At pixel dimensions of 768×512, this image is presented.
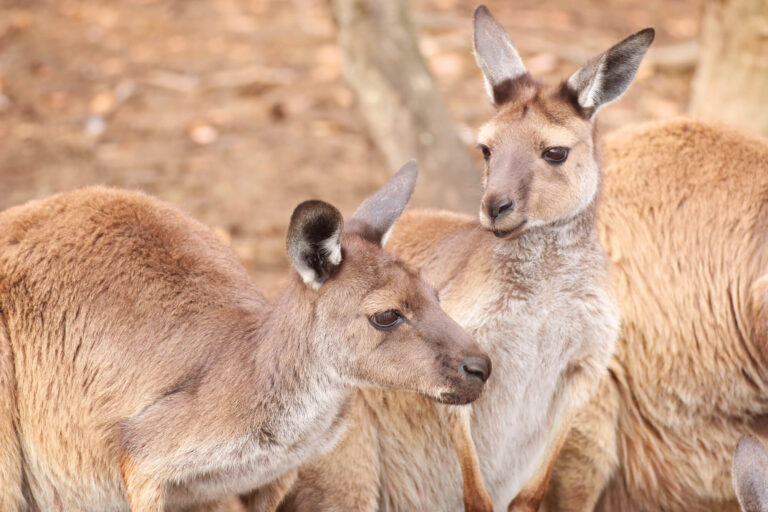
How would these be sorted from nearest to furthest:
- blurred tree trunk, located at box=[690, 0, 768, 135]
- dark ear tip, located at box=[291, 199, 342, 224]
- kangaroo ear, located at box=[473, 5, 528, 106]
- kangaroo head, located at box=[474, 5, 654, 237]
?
dark ear tip, located at box=[291, 199, 342, 224] → kangaroo head, located at box=[474, 5, 654, 237] → kangaroo ear, located at box=[473, 5, 528, 106] → blurred tree trunk, located at box=[690, 0, 768, 135]

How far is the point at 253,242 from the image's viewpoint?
701cm

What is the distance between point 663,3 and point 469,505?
836cm

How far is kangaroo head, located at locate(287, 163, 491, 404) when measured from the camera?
11.8 ft

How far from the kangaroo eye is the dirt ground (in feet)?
9.38

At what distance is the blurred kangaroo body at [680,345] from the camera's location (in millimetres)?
4617

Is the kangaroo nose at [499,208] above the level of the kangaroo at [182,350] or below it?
above

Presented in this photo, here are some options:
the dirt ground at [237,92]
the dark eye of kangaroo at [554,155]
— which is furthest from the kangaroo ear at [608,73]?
the dirt ground at [237,92]

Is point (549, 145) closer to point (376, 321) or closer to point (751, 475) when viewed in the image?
point (376, 321)

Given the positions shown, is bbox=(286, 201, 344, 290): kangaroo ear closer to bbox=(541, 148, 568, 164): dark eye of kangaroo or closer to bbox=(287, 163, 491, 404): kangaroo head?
bbox=(287, 163, 491, 404): kangaroo head

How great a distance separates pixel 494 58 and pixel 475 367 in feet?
4.67

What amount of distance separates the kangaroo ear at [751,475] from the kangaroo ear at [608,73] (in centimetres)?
135

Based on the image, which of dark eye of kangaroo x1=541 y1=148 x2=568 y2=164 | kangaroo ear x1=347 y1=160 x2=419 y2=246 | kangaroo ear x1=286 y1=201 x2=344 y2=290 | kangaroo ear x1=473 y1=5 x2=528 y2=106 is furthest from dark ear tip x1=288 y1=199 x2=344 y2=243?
kangaroo ear x1=473 y1=5 x2=528 y2=106

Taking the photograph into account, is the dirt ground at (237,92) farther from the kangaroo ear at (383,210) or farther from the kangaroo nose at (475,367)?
the kangaroo nose at (475,367)

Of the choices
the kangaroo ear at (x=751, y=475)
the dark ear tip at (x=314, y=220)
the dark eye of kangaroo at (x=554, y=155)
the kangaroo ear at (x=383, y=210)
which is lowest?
the kangaroo ear at (x=751, y=475)
